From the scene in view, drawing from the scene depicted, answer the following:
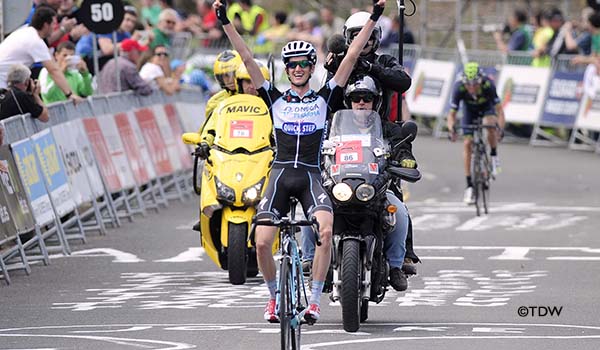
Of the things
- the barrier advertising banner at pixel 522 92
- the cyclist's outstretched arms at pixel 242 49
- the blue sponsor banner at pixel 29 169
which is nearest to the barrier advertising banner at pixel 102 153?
the blue sponsor banner at pixel 29 169

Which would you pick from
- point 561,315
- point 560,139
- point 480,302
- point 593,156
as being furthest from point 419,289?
point 560,139

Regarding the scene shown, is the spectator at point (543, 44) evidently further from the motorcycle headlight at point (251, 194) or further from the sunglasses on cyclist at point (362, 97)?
the sunglasses on cyclist at point (362, 97)

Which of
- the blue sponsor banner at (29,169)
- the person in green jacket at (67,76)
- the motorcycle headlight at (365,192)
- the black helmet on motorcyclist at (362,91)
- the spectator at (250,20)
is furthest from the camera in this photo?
the spectator at (250,20)

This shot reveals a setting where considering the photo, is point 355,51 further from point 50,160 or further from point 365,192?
point 50,160

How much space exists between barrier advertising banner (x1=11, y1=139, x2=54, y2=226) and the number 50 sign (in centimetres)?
461

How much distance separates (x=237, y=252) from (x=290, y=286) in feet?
12.7

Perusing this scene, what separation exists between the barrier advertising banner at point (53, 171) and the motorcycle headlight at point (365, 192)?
5.76 meters

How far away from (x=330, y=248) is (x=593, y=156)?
1926 cm

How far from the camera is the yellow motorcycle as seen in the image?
1361 centimetres

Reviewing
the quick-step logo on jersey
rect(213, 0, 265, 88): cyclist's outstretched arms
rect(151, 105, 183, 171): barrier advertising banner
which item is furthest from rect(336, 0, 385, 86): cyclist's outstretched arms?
rect(151, 105, 183, 171): barrier advertising banner

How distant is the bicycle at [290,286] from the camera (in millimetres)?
9422

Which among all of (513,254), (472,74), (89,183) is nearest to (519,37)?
(472,74)

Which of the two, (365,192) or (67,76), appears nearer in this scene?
(365,192)

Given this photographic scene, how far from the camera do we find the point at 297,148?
10.4 metres
